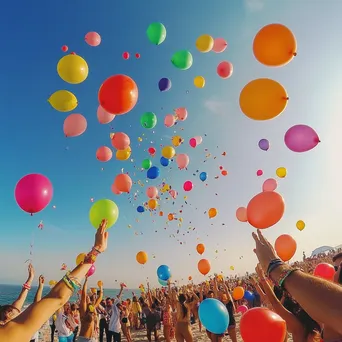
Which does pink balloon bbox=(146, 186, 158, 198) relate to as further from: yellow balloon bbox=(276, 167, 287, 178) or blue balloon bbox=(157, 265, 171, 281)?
yellow balloon bbox=(276, 167, 287, 178)

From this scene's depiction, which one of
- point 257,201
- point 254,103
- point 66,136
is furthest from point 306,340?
point 66,136

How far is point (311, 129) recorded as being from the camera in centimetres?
506

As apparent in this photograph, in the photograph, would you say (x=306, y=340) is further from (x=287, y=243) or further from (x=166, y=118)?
(x=166, y=118)

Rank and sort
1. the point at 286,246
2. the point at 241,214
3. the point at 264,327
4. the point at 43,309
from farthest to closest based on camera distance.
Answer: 1. the point at 241,214
2. the point at 286,246
3. the point at 264,327
4. the point at 43,309

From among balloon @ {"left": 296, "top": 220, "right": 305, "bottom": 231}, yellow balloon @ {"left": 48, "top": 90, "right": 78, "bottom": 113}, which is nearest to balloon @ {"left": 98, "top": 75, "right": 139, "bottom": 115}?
yellow balloon @ {"left": 48, "top": 90, "right": 78, "bottom": 113}

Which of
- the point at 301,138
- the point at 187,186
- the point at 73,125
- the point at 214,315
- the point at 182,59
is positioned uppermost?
the point at 182,59

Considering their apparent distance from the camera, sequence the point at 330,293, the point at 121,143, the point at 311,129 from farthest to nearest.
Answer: the point at 121,143, the point at 311,129, the point at 330,293

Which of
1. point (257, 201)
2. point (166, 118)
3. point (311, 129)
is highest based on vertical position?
point (166, 118)

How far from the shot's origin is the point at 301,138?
200 inches

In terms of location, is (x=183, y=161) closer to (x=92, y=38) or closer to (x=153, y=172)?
(x=153, y=172)

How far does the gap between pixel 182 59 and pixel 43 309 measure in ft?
22.7

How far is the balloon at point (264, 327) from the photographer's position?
3.03 meters

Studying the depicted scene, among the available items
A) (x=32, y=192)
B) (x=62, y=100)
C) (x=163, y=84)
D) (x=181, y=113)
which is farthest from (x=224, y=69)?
(x=32, y=192)

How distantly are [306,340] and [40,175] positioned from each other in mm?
3675
